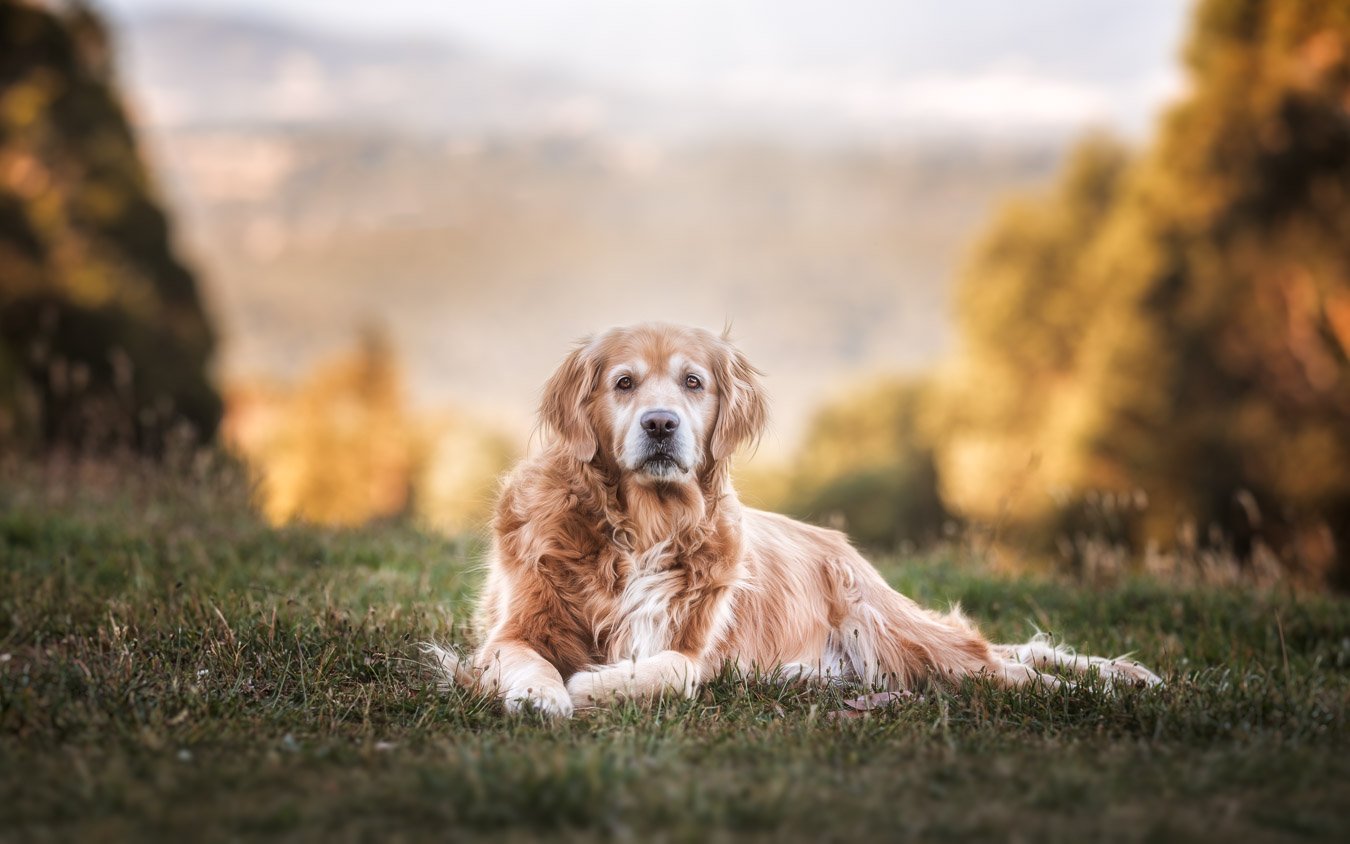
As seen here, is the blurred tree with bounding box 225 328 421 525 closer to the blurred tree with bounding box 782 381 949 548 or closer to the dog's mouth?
the blurred tree with bounding box 782 381 949 548

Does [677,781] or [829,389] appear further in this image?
[829,389]

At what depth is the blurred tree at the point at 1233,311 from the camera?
1237 cm

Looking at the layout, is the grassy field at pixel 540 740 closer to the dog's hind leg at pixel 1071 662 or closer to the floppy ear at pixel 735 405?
the dog's hind leg at pixel 1071 662

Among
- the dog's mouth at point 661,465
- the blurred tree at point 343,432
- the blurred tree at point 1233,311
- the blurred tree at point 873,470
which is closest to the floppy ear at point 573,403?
the dog's mouth at point 661,465

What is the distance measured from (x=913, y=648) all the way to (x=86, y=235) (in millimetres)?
13174

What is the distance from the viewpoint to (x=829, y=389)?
37.6 metres

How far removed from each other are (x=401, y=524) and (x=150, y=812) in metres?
6.09

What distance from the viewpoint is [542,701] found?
3840 millimetres

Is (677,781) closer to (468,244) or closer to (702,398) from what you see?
(702,398)

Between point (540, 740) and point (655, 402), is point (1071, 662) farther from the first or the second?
point (540, 740)

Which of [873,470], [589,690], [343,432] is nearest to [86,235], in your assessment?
[589,690]

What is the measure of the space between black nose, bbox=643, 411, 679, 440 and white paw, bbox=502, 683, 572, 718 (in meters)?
0.98

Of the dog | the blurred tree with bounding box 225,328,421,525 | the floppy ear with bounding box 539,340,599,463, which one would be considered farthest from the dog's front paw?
the blurred tree with bounding box 225,328,421,525

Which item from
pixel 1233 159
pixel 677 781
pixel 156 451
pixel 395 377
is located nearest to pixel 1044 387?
pixel 1233 159
